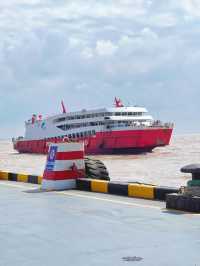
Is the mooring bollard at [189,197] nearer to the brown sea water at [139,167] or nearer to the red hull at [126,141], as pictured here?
the brown sea water at [139,167]

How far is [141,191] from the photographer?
7.65 metres

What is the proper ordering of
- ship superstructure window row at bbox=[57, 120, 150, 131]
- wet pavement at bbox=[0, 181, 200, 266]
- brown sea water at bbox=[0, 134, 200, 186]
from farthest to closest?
ship superstructure window row at bbox=[57, 120, 150, 131] < brown sea water at bbox=[0, 134, 200, 186] < wet pavement at bbox=[0, 181, 200, 266]

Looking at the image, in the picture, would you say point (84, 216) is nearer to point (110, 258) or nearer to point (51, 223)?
point (51, 223)

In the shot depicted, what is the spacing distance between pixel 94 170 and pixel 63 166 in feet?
2.56

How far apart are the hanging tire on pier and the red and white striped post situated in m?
0.27

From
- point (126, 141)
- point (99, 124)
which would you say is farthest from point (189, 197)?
point (99, 124)

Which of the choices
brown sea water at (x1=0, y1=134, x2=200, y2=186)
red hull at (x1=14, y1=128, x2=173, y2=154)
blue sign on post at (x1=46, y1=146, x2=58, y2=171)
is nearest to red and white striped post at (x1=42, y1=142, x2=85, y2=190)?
blue sign on post at (x1=46, y1=146, x2=58, y2=171)

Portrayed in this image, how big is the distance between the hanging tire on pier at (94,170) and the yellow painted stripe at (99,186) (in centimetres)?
64

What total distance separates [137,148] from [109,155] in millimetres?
3500

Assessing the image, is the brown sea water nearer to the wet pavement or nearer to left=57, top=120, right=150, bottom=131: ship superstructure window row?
left=57, top=120, right=150, bottom=131: ship superstructure window row

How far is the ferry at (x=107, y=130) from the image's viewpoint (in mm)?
62406

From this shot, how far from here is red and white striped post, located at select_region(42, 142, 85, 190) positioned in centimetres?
880

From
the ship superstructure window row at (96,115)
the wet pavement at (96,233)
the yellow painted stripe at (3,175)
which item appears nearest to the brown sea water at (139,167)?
the ship superstructure window row at (96,115)

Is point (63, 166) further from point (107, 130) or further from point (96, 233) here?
point (107, 130)
